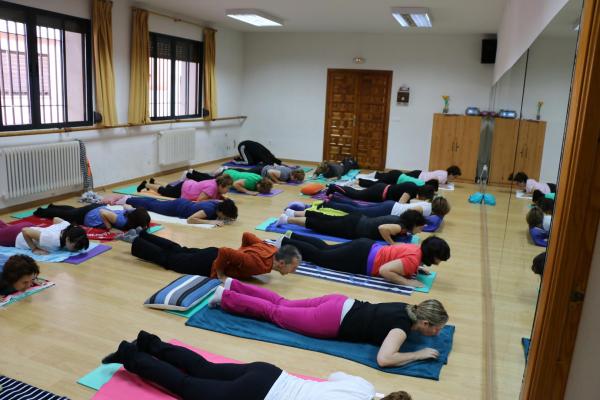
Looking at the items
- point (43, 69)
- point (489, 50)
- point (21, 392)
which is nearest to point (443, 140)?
point (489, 50)

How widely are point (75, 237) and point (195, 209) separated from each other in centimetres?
161

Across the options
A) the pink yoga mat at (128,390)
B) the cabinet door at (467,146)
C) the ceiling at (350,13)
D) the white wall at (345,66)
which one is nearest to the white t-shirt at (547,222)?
the pink yoga mat at (128,390)

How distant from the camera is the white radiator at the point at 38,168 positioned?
5.63 metres

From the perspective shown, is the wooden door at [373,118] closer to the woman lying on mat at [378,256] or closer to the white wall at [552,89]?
the woman lying on mat at [378,256]

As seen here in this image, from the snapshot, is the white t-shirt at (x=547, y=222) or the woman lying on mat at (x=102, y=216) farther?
the woman lying on mat at (x=102, y=216)

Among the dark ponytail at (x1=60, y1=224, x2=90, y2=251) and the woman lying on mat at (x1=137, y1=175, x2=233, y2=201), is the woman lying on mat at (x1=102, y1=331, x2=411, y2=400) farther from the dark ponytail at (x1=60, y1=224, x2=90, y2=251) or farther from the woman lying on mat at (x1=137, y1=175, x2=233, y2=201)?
the woman lying on mat at (x1=137, y1=175, x2=233, y2=201)

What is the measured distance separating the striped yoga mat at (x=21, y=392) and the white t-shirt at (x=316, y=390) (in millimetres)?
1097

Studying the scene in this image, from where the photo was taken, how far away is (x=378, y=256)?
13.9ft

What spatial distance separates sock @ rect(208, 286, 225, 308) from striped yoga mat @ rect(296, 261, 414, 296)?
1.02 metres

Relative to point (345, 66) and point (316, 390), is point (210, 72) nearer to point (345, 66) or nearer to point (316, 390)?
point (345, 66)

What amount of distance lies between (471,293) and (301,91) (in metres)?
7.44

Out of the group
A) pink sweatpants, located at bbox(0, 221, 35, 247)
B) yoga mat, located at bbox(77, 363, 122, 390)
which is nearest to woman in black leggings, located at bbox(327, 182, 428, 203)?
pink sweatpants, located at bbox(0, 221, 35, 247)

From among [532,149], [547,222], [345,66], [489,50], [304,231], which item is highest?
[489,50]

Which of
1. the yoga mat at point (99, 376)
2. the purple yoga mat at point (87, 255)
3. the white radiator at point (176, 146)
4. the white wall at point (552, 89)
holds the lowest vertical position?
the yoga mat at point (99, 376)
